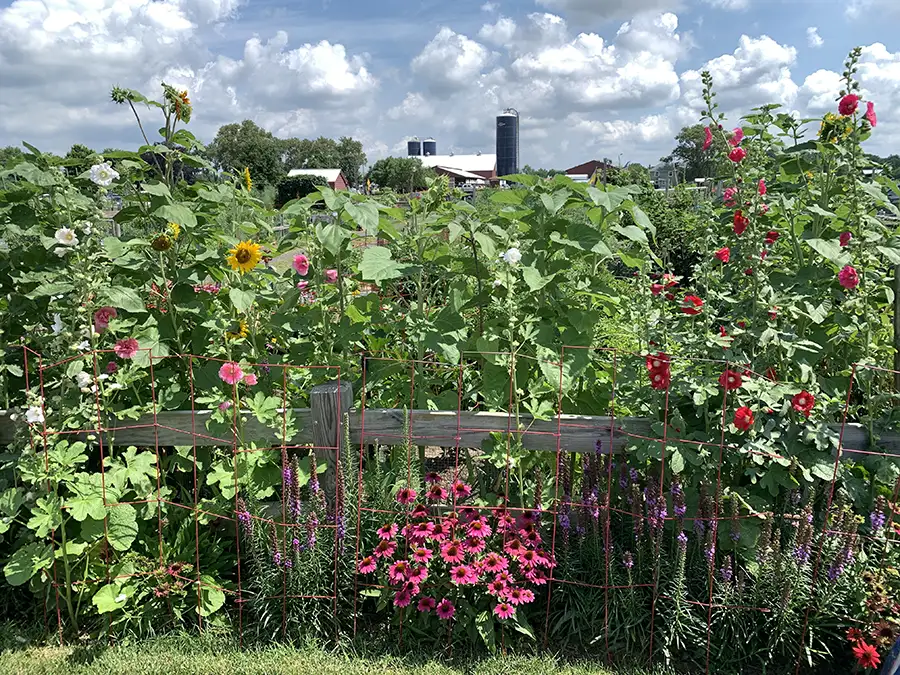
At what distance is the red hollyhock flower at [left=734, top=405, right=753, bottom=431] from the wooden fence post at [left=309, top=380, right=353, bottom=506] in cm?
139

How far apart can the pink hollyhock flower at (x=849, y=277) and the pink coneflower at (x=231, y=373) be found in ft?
7.30

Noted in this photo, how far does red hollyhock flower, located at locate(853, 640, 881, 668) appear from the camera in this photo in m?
2.12

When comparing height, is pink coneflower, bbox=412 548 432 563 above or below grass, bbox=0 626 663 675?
above

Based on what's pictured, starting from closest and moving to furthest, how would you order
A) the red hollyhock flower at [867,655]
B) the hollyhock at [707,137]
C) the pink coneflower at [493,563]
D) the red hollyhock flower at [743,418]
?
the red hollyhock flower at [867,655] → the red hollyhock flower at [743,418] → the pink coneflower at [493,563] → the hollyhock at [707,137]

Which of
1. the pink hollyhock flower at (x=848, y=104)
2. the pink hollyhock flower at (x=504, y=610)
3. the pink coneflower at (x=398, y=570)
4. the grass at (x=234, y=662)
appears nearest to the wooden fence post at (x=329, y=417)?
the pink coneflower at (x=398, y=570)

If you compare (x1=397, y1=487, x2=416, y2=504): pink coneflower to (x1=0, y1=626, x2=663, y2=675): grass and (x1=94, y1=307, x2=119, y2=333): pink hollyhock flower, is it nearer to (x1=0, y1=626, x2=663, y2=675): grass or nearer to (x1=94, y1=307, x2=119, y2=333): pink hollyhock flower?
(x1=0, y1=626, x2=663, y2=675): grass

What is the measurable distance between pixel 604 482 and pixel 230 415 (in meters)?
1.48

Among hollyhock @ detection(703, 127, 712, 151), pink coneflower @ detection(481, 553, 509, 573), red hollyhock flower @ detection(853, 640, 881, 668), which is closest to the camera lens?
red hollyhock flower @ detection(853, 640, 881, 668)

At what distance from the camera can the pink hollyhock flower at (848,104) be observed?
254 centimetres

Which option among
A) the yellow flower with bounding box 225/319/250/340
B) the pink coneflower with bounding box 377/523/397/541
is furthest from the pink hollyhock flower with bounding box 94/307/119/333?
the pink coneflower with bounding box 377/523/397/541

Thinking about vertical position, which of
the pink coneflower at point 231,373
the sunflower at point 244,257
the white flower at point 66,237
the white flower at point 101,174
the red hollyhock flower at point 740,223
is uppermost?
the white flower at point 101,174

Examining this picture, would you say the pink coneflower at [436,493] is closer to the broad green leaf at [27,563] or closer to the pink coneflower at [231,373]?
the pink coneflower at [231,373]

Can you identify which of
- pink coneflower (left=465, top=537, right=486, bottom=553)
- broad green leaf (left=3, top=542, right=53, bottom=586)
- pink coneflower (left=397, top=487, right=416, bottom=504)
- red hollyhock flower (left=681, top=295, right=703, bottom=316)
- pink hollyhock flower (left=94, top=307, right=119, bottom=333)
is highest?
red hollyhock flower (left=681, top=295, right=703, bottom=316)

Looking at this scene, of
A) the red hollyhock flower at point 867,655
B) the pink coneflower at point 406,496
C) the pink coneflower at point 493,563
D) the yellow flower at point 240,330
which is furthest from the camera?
the yellow flower at point 240,330
